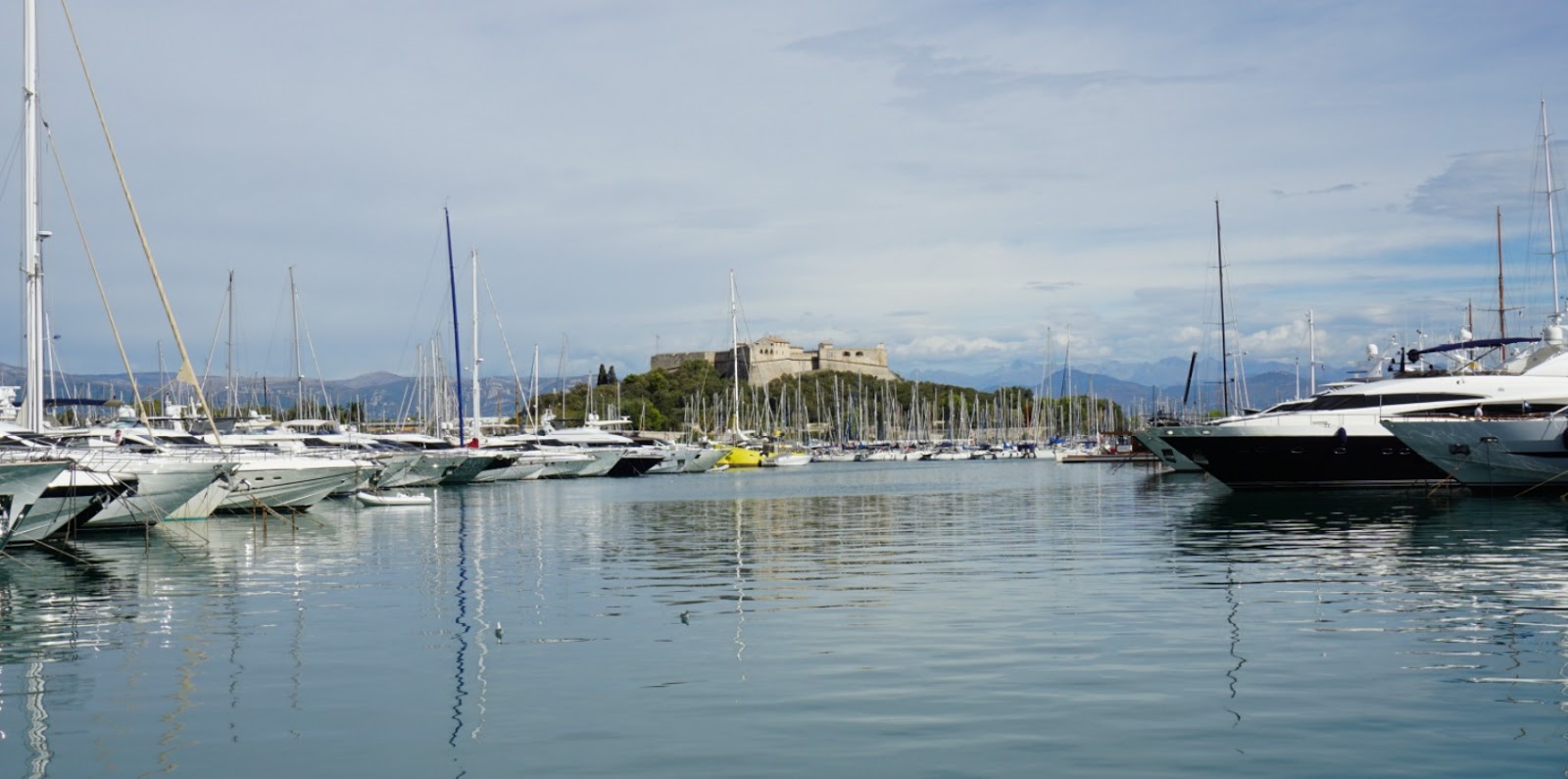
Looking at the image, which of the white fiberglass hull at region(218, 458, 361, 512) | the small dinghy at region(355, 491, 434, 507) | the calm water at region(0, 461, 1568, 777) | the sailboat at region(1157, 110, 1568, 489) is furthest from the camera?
the small dinghy at region(355, 491, 434, 507)

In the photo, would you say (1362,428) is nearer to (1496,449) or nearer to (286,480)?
(1496,449)

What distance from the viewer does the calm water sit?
11.1m

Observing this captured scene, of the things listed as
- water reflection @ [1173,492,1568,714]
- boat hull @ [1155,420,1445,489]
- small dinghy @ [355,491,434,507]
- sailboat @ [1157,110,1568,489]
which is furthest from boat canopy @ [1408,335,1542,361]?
small dinghy @ [355,491,434,507]

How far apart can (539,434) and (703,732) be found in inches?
3353

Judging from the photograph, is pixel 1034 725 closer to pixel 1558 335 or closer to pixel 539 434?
pixel 1558 335

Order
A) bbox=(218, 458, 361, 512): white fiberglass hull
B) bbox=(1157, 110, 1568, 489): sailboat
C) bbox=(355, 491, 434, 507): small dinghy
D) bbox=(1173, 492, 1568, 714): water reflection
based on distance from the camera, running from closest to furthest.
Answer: bbox=(1173, 492, 1568, 714): water reflection, bbox=(218, 458, 361, 512): white fiberglass hull, bbox=(1157, 110, 1568, 489): sailboat, bbox=(355, 491, 434, 507): small dinghy

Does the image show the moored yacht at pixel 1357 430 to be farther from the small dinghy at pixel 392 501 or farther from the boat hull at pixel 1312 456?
the small dinghy at pixel 392 501

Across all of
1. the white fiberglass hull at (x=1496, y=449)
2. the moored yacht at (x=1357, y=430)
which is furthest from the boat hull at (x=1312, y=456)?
the white fiberglass hull at (x=1496, y=449)

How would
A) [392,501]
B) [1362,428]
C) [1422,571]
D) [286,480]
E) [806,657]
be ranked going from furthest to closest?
[392,501] → [1362,428] → [286,480] → [1422,571] → [806,657]

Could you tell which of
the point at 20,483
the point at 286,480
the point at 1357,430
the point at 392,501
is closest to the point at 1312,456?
the point at 1357,430

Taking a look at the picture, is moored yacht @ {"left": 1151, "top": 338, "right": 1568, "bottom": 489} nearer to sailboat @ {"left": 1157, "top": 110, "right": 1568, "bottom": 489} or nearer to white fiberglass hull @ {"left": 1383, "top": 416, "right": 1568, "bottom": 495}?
sailboat @ {"left": 1157, "top": 110, "right": 1568, "bottom": 489}

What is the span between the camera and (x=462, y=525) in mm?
40719

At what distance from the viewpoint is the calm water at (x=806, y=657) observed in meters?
11.1

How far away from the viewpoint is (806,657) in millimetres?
15430
